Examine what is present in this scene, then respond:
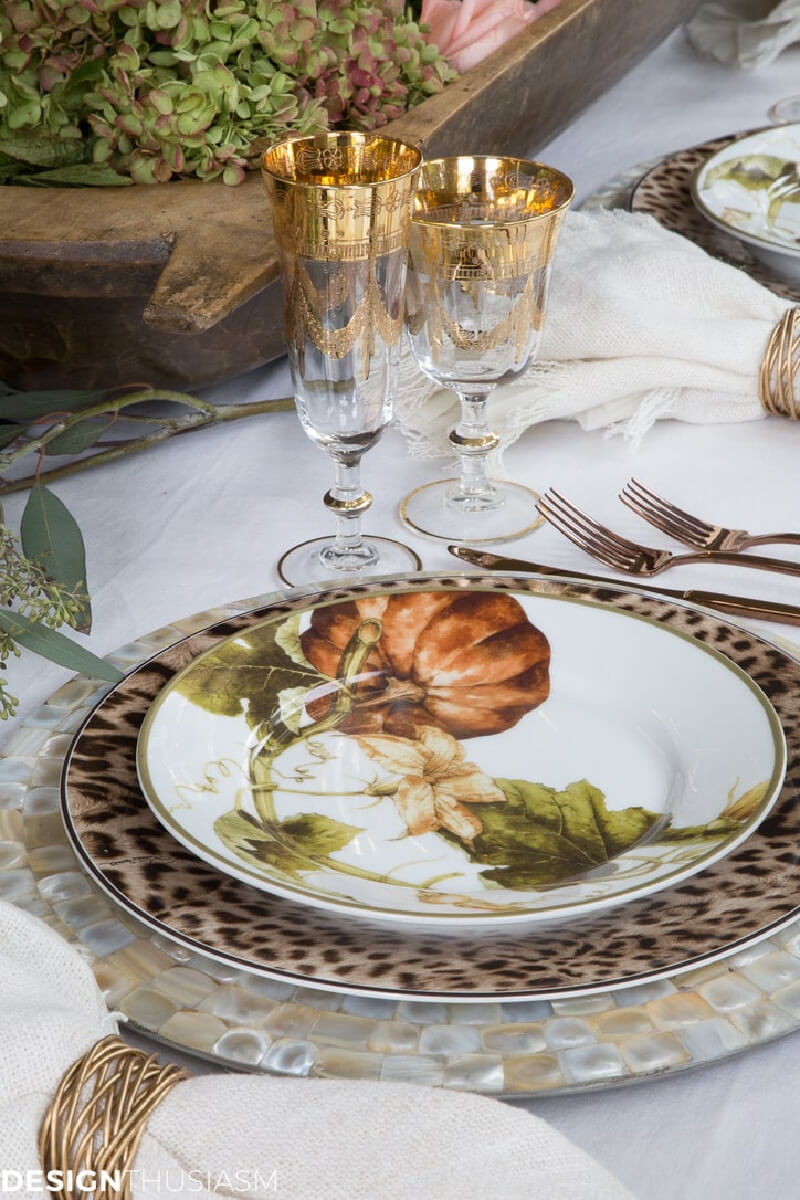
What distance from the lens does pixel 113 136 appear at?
0.82 meters

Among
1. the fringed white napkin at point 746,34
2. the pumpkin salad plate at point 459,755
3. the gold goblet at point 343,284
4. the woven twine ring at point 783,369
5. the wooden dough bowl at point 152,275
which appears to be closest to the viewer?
the pumpkin salad plate at point 459,755

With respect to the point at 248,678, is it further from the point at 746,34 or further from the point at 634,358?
the point at 746,34

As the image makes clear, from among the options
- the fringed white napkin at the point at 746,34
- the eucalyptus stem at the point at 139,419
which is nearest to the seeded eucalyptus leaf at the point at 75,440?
the eucalyptus stem at the point at 139,419

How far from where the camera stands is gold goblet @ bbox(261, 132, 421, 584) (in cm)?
59

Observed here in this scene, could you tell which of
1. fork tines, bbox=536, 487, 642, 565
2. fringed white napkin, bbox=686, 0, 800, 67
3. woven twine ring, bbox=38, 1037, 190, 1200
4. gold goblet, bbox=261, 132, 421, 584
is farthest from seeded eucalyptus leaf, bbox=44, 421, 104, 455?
fringed white napkin, bbox=686, 0, 800, 67

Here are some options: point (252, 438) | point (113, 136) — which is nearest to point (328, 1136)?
point (252, 438)

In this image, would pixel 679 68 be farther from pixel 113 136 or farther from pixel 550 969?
pixel 550 969

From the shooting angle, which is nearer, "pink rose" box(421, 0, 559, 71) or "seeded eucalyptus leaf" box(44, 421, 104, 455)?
"seeded eucalyptus leaf" box(44, 421, 104, 455)

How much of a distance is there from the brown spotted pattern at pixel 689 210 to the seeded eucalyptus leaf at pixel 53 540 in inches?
21.6

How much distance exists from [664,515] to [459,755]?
0.25 m

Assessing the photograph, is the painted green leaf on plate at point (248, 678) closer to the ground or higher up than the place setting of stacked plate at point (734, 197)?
closer to the ground

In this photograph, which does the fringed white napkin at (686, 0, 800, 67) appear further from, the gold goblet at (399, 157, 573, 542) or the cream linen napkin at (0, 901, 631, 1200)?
the cream linen napkin at (0, 901, 631, 1200)

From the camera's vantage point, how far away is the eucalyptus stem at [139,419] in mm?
756

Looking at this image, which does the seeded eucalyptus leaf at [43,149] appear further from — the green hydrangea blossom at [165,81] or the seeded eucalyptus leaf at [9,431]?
the seeded eucalyptus leaf at [9,431]
